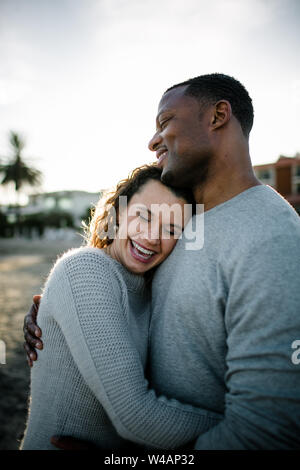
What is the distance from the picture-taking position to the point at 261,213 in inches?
55.7

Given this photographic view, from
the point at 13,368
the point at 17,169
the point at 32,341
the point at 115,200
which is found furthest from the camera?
the point at 17,169

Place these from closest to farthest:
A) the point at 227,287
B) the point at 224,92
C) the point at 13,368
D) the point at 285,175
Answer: the point at 227,287 → the point at 224,92 → the point at 13,368 → the point at 285,175

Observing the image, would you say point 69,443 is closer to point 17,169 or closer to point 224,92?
point 224,92

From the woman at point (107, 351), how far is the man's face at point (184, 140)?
182 millimetres

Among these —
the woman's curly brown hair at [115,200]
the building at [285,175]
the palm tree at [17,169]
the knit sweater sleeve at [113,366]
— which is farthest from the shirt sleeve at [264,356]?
the palm tree at [17,169]

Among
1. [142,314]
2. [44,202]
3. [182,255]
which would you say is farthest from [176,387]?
[44,202]

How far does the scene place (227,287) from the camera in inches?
55.8

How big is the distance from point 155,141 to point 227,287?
117 cm

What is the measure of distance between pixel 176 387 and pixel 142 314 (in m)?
0.52

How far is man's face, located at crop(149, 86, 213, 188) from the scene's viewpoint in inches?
69.8

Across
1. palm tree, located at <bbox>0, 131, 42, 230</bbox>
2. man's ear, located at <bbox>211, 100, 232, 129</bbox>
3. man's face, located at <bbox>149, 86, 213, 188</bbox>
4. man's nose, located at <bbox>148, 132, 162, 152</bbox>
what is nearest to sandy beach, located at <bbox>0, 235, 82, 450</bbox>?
man's face, located at <bbox>149, 86, 213, 188</bbox>

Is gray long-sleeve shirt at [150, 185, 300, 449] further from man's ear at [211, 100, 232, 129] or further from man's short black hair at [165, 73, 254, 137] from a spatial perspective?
man's short black hair at [165, 73, 254, 137]

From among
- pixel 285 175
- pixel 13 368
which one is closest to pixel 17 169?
pixel 285 175

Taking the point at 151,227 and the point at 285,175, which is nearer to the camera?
the point at 151,227
